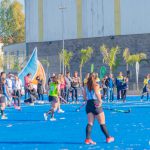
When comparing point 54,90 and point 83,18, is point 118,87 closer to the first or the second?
point 54,90

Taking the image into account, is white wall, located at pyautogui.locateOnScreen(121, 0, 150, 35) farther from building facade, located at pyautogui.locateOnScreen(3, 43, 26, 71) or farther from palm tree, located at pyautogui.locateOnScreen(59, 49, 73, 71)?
building facade, located at pyautogui.locateOnScreen(3, 43, 26, 71)

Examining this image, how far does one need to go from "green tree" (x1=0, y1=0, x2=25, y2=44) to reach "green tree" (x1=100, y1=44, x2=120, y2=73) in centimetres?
4279

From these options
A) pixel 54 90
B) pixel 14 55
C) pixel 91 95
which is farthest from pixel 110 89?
pixel 14 55

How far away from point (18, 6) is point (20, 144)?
91890 millimetres

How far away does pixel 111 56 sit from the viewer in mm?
61938

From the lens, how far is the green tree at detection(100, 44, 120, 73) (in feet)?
204

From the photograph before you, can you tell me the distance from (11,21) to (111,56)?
150 feet

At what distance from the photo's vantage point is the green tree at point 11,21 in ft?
341

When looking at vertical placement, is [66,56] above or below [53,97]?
above

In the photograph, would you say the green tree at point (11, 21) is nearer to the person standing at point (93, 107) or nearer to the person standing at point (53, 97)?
the person standing at point (53, 97)

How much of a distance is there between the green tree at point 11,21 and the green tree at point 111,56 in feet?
140

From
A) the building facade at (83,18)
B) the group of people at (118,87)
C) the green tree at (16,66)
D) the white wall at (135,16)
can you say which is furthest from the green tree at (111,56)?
the group of people at (118,87)

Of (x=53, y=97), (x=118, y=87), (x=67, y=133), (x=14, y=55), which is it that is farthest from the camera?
(x=14, y=55)

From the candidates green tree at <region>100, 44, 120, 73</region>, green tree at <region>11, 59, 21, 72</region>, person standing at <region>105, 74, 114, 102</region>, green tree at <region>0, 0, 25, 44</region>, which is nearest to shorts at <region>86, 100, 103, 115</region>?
person standing at <region>105, 74, 114, 102</region>
